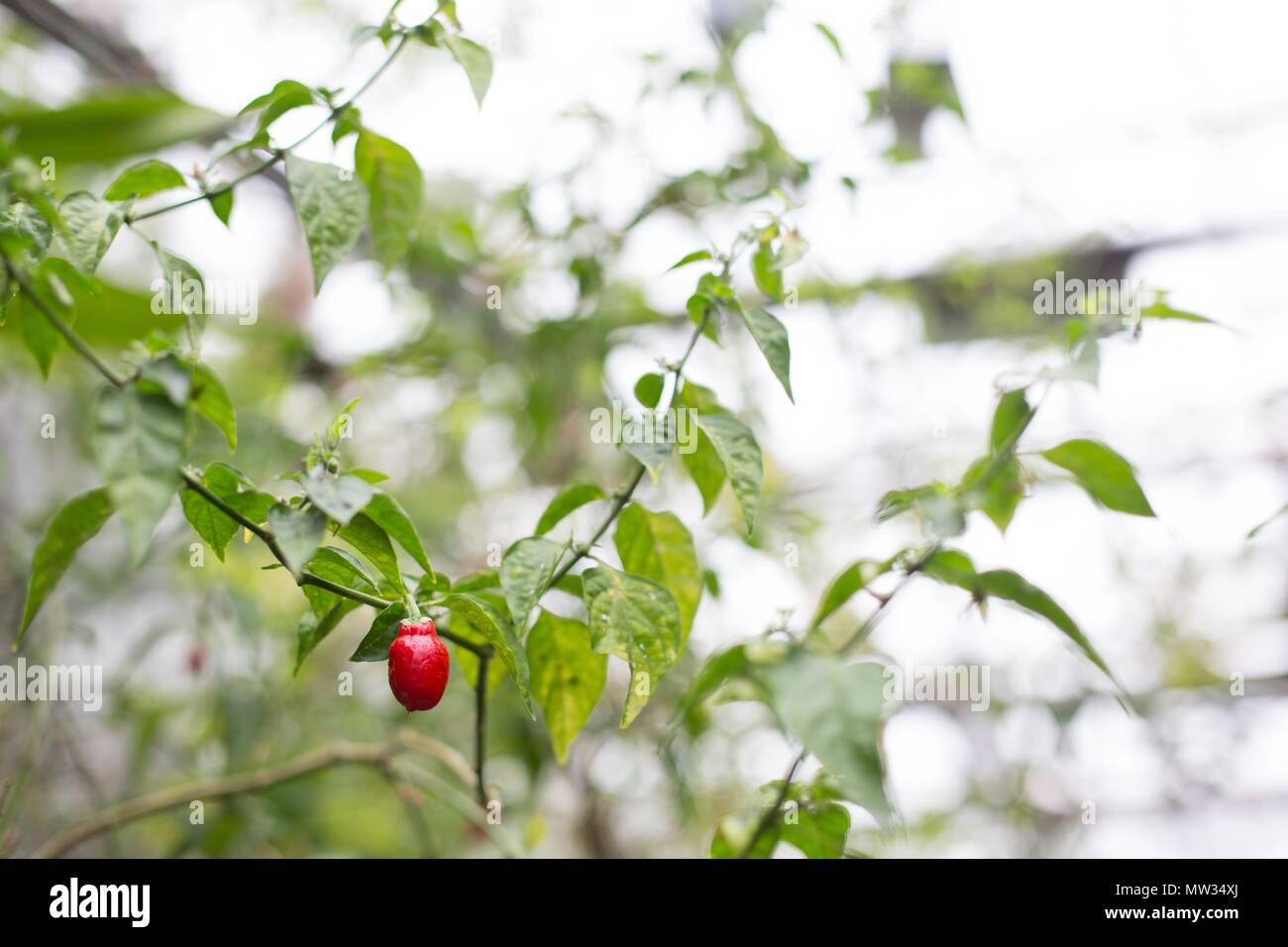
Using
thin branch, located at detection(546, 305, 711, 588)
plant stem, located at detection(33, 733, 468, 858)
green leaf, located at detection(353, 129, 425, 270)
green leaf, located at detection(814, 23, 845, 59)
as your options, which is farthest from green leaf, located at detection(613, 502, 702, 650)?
green leaf, located at detection(814, 23, 845, 59)

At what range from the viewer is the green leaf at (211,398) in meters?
0.45

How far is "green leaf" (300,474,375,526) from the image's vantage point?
399mm

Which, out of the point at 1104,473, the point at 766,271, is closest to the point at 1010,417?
the point at 1104,473

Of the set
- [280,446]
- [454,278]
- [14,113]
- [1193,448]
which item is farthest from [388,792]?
[1193,448]

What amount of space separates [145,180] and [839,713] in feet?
1.54

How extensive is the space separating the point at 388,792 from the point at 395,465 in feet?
1.90

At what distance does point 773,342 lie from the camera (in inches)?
20.4

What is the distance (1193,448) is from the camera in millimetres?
1886

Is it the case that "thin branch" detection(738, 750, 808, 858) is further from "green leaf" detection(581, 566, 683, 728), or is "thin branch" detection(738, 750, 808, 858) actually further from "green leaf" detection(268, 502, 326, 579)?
"green leaf" detection(268, 502, 326, 579)

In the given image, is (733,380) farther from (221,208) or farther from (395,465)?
(221,208)

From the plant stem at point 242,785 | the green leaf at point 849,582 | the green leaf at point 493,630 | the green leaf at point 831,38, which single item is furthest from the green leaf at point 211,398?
the green leaf at point 831,38

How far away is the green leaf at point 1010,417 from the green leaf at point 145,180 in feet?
1.59

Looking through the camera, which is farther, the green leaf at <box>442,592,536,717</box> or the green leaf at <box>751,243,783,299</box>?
the green leaf at <box>751,243,783,299</box>

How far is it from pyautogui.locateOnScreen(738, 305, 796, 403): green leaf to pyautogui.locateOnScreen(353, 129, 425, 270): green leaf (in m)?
0.24
